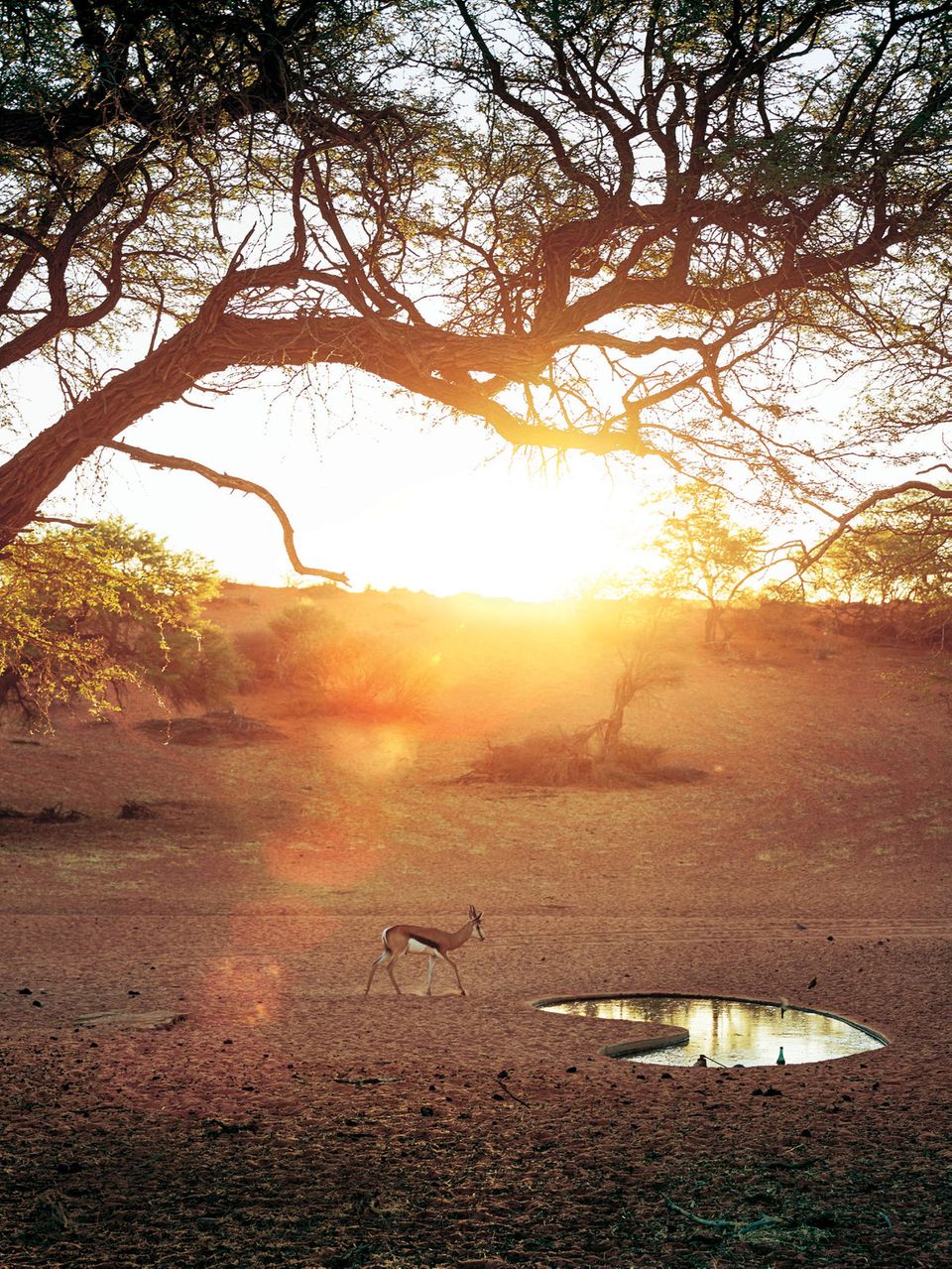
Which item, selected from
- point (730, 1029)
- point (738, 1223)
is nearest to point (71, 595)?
point (730, 1029)

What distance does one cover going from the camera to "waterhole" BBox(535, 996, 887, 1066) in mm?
7531

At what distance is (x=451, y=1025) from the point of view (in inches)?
318

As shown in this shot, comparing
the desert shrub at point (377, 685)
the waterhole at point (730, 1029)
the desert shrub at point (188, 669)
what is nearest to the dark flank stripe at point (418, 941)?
the waterhole at point (730, 1029)

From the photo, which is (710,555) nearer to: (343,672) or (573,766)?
(573,766)

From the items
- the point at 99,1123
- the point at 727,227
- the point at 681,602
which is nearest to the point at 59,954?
the point at 99,1123

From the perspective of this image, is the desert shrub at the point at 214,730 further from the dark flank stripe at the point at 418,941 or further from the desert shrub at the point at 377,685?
the dark flank stripe at the point at 418,941

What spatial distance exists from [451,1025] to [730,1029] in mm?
2057

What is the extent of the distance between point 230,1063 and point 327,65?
643cm

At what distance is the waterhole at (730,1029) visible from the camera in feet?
24.7

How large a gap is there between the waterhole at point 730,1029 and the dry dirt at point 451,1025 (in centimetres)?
27

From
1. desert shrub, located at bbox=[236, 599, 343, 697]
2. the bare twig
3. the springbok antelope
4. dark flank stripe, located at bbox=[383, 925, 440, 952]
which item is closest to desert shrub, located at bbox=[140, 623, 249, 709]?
desert shrub, located at bbox=[236, 599, 343, 697]

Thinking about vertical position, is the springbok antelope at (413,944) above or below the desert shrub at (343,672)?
below

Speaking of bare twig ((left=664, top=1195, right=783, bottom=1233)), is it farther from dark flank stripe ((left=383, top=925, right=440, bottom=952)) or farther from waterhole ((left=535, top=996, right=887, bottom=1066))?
dark flank stripe ((left=383, top=925, right=440, bottom=952))

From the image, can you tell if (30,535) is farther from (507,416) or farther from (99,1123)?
(99,1123)
